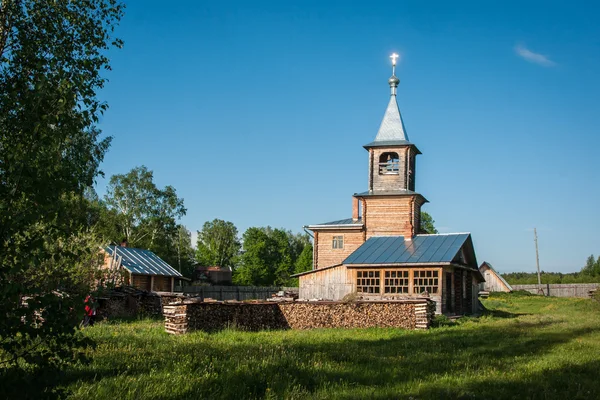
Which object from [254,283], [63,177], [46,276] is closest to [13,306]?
[63,177]

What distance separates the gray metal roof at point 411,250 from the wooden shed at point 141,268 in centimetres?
1354

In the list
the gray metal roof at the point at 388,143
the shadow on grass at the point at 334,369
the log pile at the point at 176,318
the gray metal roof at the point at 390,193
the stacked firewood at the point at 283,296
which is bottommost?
the shadow on grass at the point at 334,369

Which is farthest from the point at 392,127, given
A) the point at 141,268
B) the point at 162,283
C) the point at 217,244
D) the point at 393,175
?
the point at 217,244

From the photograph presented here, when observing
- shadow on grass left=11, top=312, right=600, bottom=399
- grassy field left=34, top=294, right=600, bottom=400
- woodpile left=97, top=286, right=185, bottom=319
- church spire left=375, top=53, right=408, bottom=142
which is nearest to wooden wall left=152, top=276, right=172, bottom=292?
woodpile left=97, top=286, right=185, bottom=319

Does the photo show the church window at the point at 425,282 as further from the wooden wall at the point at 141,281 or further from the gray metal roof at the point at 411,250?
the wooden wall at the point at 141,281

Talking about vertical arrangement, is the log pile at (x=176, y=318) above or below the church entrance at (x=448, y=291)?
below

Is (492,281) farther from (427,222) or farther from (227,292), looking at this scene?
(227,292)

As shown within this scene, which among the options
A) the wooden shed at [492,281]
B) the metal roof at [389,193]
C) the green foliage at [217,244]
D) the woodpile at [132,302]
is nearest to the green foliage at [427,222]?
the wooden shed at [492,281]

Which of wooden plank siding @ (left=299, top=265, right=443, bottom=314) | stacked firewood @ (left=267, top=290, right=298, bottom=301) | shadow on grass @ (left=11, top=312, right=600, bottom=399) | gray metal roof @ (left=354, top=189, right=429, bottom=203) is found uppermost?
gray metal roof @ (left=354, top=189, right=429, bottom=203)

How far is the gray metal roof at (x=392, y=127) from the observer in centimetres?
3694

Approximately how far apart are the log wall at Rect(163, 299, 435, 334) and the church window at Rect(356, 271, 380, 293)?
6.74m

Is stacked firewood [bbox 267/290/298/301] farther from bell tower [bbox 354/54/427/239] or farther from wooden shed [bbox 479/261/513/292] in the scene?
wooden shed [bbox 479/261/513/292]

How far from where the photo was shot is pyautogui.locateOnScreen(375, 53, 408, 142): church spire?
36.9m

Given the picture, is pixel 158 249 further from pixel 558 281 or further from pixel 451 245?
pixel 558 281
